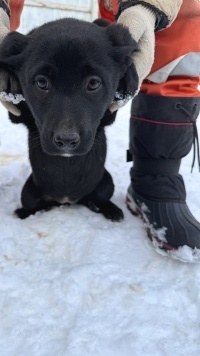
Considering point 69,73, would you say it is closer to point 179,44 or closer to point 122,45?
point 122,45

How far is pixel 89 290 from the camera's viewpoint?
1.14m

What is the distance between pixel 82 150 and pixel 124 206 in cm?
63

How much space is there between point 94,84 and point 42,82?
144 millimetres

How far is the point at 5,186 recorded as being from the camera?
1.72 meters

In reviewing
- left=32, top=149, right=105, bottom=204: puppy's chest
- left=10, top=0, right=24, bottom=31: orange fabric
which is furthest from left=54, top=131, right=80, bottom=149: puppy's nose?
left=10, top=0, right=24, bottom=31: orange fabric

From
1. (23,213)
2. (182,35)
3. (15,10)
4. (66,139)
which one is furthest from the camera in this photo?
(23,213)

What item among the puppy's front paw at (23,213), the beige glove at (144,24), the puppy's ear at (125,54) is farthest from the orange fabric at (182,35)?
the puppy's front paw at (23,213)

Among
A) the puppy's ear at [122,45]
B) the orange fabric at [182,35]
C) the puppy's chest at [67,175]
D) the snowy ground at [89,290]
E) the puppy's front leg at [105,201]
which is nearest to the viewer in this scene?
the snowy ground at [89,290]

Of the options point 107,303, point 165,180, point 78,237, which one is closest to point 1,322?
point 107,303

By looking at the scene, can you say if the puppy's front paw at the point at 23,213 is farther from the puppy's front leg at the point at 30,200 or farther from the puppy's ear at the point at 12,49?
the puppy's ear at the point at 12,49

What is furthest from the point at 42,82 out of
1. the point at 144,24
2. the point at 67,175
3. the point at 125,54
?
the point at 67,175

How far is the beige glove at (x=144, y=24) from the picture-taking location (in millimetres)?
1112

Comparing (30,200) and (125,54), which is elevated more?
(125,54)

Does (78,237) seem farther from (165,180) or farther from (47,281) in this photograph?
(165,180)
